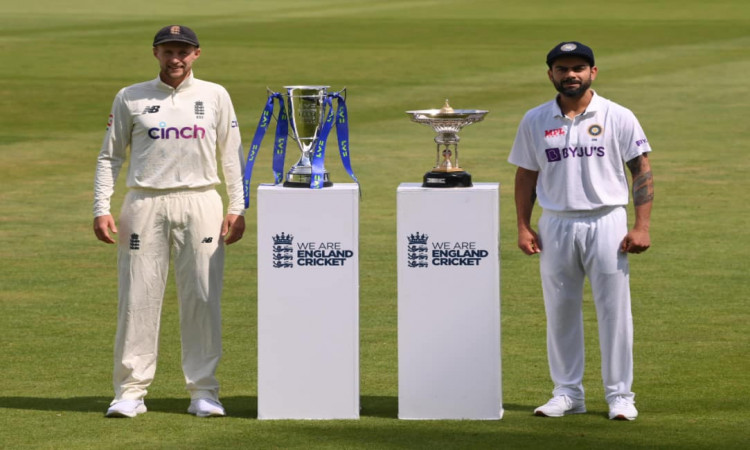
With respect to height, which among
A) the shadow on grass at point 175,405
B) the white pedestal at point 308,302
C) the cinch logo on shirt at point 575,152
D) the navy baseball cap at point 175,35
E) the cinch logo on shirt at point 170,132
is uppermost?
the navy baseball cap at point 175,35

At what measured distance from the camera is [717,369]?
900 cm

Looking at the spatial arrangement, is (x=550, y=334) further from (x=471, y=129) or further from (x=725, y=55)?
(x=725, y=55)

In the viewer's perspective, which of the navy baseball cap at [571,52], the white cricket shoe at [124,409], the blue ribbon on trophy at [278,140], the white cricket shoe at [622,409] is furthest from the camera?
the blue ribbon on trophy at [278,140]

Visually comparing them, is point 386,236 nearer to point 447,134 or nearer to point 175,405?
point 175,405

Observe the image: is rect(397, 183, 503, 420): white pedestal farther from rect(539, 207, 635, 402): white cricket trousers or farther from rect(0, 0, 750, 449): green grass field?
rect(539, 207, 635, 402): white cricket trousers

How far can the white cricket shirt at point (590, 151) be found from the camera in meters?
7.66

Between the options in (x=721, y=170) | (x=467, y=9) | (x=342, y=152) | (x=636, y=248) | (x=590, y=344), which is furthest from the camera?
(x=467, y=9)

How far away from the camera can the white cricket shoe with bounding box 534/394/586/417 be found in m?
7.82

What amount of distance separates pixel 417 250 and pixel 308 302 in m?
0.60

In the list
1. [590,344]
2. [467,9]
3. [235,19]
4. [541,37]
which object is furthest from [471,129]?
[467,9]

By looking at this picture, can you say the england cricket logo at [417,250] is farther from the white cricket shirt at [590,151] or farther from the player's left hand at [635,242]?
the player's left hand at [635,242]

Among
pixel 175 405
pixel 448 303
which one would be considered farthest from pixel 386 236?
pixel 448 303

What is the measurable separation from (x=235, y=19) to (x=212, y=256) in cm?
4256

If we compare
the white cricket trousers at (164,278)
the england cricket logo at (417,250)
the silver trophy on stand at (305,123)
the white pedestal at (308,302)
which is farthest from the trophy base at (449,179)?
the white cricket trousers at (164,278)
